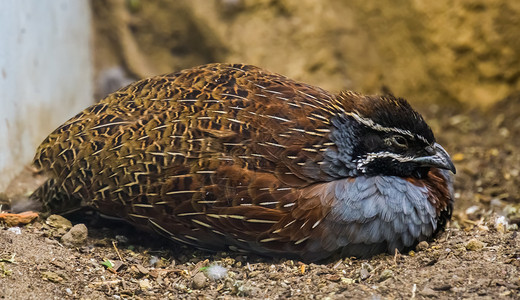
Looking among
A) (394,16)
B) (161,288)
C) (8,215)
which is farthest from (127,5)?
(161,288)

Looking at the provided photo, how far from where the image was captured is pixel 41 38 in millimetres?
6750

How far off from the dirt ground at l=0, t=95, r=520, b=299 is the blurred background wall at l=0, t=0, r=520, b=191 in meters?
2.74

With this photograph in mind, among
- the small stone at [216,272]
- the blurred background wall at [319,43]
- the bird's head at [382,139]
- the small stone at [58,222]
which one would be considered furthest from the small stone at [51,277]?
the blurred background wall at [319,43]

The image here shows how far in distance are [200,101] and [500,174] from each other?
3.53 meters

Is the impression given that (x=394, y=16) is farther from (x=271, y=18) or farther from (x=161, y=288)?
(x=161, y=288)

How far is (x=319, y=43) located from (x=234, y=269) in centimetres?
421

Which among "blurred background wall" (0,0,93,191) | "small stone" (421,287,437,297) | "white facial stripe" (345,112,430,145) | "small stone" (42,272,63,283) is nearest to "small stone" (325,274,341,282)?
"small stone" (421,287,437,297)

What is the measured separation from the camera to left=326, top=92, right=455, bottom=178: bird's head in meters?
5.00

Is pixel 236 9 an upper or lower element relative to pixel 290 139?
upper

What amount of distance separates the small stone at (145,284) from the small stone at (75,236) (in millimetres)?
685

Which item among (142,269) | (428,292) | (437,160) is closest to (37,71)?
(142,269)

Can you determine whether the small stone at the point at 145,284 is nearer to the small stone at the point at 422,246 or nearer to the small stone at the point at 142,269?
the small stone at the point at 142,269

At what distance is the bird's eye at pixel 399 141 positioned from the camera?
5.03 m

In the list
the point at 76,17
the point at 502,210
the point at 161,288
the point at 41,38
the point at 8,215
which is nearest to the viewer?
the point at 161,288
